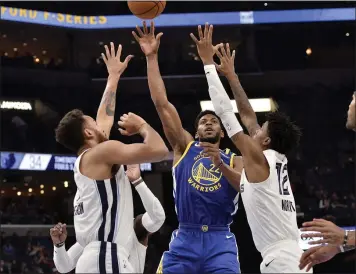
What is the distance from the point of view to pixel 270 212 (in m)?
4.56

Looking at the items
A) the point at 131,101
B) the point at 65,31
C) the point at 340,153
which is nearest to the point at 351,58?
the point at 340,153

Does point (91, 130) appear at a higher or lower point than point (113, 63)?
lower

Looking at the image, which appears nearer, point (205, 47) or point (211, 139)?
point (205, 47)

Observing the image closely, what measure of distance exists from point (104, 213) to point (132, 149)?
1.65 ft

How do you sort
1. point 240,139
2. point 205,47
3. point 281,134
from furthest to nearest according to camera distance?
point 205,47 < point 281,134 < point 240,139

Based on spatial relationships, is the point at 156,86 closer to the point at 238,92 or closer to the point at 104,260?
the point at 238,92

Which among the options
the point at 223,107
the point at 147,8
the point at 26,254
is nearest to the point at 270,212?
the point at 223,107

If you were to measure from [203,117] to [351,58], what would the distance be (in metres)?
15.1

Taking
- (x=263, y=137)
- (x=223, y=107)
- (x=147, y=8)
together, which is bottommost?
(x=263, y=137)

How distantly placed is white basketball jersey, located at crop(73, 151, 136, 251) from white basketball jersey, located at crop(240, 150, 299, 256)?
0.90 m

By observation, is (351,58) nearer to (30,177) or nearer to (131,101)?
(131,101)

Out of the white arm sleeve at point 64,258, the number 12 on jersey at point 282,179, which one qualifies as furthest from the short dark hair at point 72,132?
the number 12 on jersey at point 282,179

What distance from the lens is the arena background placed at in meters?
18.6

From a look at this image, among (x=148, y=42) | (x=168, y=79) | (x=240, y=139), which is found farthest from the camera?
(x=168, y=79)
